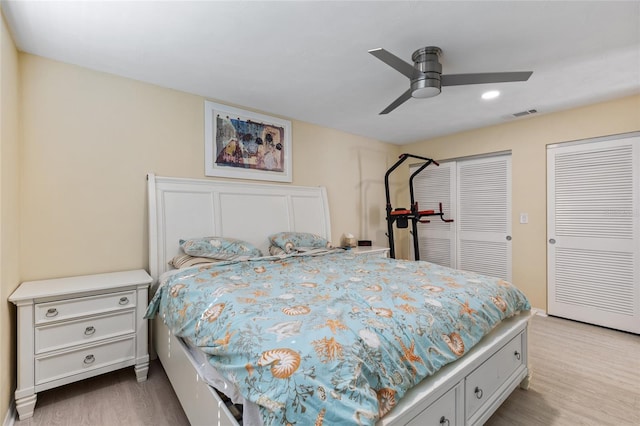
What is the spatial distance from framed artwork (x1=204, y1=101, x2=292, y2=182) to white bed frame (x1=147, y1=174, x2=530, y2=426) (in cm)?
17

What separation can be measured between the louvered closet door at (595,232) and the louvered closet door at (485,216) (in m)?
0.47

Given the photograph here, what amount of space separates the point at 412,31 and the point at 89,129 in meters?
2.60

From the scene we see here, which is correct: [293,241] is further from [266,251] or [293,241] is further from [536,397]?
[536,397]

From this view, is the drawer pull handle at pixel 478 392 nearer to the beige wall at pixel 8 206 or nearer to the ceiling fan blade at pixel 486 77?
the ceiling fan blade at pixel 486 77

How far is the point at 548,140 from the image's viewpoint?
346 centimetres

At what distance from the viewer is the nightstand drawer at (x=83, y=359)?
Result: 1.81 meters

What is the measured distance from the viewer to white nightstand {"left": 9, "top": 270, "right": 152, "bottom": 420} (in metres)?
1.75

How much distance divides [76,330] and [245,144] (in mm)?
2171

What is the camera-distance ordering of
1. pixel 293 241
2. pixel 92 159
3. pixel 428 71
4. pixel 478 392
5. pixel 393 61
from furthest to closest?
pixel 293 241, pixel 92 159, pixel 428 71, pixel 393 61, pixel 478 392

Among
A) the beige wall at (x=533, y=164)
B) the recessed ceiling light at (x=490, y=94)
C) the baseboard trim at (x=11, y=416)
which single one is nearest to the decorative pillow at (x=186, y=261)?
the baseboard trim at (x=11, y=416)

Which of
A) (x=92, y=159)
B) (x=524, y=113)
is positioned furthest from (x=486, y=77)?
(x=92, y=159)

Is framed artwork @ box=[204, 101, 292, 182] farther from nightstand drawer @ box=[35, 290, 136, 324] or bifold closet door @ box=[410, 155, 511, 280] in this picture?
bifold closet door @ box=[410, 155, 511, 280]

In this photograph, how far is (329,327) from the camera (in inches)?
44.1

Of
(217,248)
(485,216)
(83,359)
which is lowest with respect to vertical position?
(83,359)
